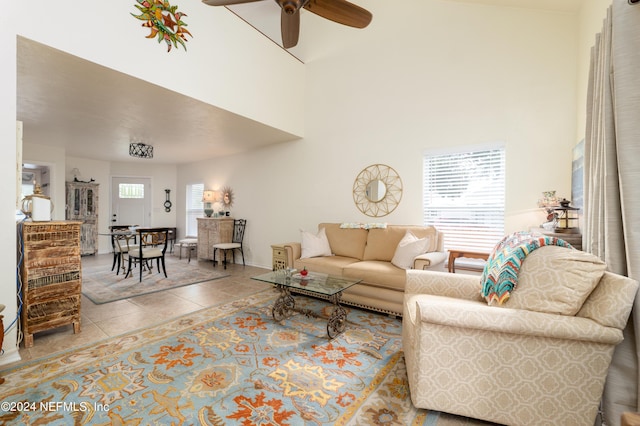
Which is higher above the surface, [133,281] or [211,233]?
[211,233]

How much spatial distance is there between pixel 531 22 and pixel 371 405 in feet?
13.6

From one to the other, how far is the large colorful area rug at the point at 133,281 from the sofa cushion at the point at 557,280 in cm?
427

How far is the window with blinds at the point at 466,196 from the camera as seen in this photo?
129 inches

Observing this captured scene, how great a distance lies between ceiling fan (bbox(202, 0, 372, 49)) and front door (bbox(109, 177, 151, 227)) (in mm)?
6882

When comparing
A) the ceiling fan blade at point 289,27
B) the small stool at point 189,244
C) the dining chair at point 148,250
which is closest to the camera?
the ceiling fan blade at point 289,27

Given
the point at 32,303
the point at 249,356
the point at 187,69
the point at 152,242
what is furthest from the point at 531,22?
the point at 152,242

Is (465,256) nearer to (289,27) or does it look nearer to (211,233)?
(289,27)

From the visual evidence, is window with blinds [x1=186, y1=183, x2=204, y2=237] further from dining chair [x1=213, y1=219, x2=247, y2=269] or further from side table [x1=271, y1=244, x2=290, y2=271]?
side table [x1=271, y1=244, x2=290, y2=271]

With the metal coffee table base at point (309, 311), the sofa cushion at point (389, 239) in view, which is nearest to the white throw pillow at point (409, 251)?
the sofa cushion at point (389, 239)

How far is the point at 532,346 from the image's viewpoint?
137 centimetres

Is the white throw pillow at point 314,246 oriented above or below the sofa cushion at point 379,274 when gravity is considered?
above

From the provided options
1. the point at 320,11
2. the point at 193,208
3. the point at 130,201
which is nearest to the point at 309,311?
the point at 320,11

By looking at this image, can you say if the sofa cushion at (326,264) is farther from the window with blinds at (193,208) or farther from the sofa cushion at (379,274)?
the window with blinds at (193,208)

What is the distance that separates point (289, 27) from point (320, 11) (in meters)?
0.42
